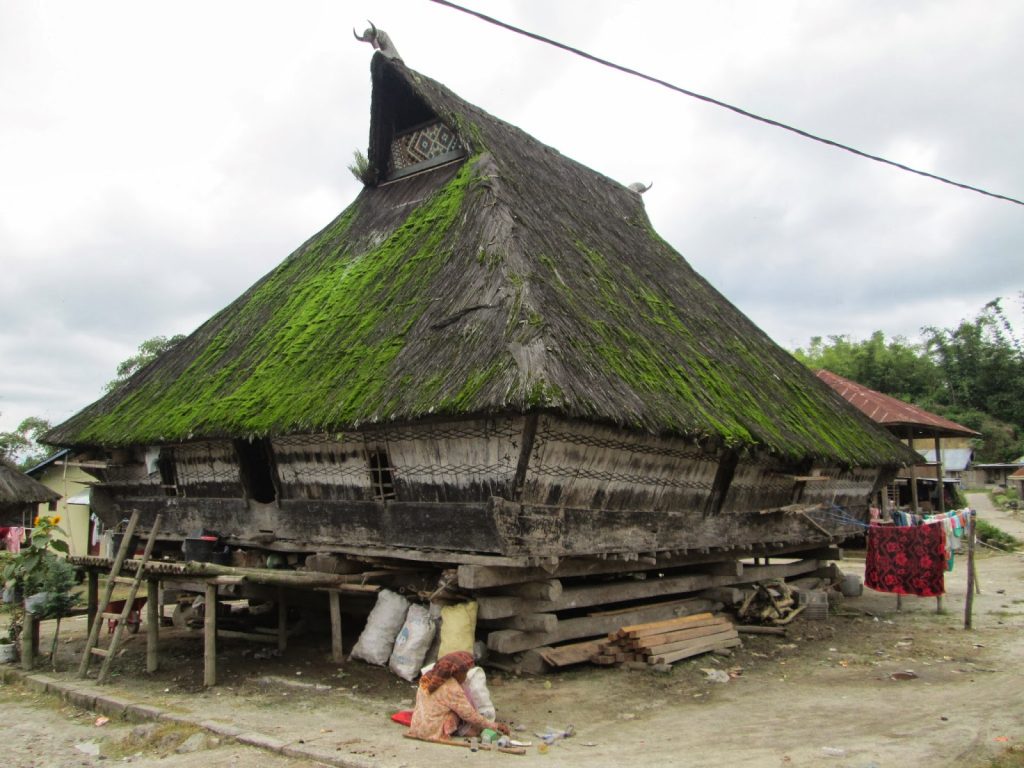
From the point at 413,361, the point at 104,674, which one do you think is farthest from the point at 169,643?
the point at 413,361

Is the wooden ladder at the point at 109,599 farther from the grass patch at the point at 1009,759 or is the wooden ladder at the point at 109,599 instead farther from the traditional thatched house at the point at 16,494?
the traditional thatched house at the point at 16,494

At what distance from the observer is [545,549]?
8000 mm

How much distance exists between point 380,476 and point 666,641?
151 inches

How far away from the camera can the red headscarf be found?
6.37 m

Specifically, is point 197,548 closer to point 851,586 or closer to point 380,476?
point 380,476

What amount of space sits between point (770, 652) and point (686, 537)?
6.40ft

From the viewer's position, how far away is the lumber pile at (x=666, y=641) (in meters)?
9.00

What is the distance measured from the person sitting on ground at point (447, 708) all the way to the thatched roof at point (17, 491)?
725 inches

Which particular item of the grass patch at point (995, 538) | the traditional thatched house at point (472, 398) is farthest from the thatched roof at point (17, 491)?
the grass patch at point (995, 538)

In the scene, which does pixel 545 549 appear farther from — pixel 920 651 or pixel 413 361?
pixel 920 651

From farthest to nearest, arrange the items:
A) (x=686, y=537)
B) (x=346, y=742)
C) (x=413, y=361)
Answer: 1. (x=686, y=537)
2. (x=413, y=361)
3. (x=346, y=742)

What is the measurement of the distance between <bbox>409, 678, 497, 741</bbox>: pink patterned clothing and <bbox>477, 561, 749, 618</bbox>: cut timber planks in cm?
167

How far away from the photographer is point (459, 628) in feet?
26.2

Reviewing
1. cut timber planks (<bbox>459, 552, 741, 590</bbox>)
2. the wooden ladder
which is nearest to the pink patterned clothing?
cut timber planks (<bbox>459, 552, 741, 590</bbox>)
